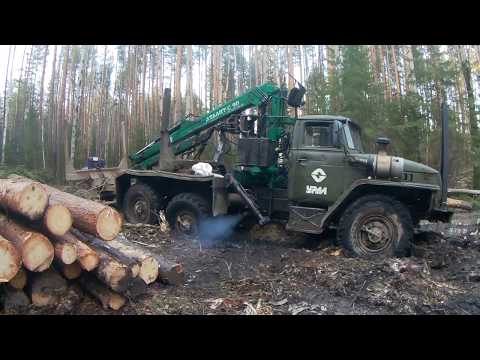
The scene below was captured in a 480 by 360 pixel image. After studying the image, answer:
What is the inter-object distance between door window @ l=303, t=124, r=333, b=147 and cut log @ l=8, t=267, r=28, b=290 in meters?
5.16

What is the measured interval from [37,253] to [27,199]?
61 centimetres

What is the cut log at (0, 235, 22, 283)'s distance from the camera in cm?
424

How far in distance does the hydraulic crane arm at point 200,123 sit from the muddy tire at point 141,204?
3.77 ft

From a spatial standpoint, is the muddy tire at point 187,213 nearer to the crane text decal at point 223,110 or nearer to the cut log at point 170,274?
the crane text decal at point 223,110

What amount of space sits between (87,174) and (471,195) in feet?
38.4

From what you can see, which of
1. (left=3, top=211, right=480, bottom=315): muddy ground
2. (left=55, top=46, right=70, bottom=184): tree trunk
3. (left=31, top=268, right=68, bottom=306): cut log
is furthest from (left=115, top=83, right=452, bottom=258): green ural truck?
(left=55, top=46, right=70, bottom=184): tree trunk

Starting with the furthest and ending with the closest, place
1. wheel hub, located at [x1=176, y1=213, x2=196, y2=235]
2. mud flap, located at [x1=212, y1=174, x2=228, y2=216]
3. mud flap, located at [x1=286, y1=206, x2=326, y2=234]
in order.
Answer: wheel hub, located at [x1=176, y1=213, x2=196, y2=235]
mud flap, located at [x1=212, y1=174, x2=228, y2=216]
mud flap, located at [x1=286, y1=206, x2=326, y2=234]

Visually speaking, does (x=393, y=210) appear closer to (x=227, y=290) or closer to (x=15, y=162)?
(x=227, y=290)

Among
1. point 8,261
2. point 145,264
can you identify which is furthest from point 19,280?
point 145,264

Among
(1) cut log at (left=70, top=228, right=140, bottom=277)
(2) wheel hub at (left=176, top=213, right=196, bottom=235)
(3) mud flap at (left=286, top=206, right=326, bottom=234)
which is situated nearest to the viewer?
(1) cut log at (left=70, top=228, right=140, bottom=277)

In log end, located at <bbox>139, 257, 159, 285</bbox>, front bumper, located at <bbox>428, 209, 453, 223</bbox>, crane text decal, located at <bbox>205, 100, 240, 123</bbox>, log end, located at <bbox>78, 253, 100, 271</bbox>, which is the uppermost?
crane text decal, located at <bbox>205, 100, 240, 123</bbox>

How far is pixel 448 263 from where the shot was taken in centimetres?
671

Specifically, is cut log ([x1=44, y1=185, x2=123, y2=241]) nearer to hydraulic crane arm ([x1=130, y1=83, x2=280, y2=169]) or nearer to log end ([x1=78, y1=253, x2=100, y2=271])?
log end ([x1=78, y1=253, x2=100, y2=271])

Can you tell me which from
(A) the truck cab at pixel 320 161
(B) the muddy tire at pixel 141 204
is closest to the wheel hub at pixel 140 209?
(B) the muddy tire at pixel 141 204
